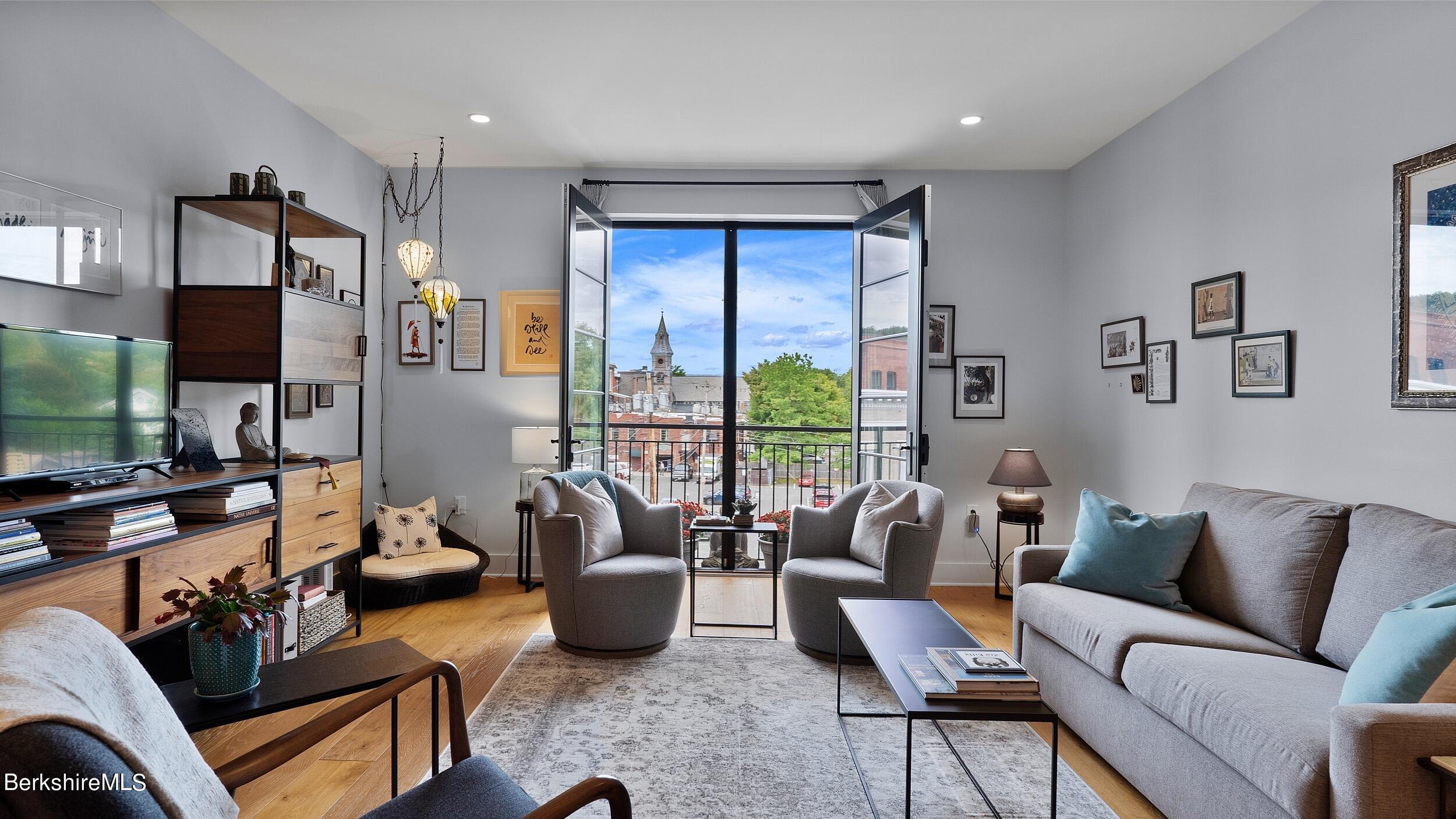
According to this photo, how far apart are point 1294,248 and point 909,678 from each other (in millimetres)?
2344

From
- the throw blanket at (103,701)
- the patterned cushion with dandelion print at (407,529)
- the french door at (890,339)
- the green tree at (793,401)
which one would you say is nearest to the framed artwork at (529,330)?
the patterned cushion with dandelion print at (407,529)

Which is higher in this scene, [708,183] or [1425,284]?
[708,183]

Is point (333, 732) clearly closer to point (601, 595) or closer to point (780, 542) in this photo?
point (601, 595)

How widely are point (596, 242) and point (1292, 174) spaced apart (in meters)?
3.53

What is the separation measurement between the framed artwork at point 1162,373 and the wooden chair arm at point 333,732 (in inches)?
137

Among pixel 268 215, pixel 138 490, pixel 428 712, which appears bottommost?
pixel 428 712

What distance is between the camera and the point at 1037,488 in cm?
462

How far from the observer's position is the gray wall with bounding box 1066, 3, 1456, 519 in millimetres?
2336

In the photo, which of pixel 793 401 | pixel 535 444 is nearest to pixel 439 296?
pixel 535 444

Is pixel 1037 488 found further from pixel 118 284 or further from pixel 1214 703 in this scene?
pixel 118 284

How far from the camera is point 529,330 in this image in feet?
15.3

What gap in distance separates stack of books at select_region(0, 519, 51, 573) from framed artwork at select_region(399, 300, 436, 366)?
9.10 ft

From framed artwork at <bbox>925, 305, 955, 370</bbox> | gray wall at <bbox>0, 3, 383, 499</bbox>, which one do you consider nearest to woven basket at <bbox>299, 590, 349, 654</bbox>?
gray wall at <bbox>0, 3, 383, 499</bbox>

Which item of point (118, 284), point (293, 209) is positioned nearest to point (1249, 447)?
point (293, 209)
